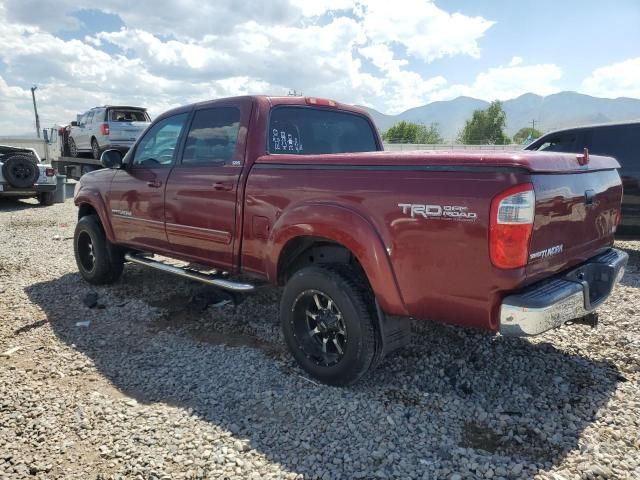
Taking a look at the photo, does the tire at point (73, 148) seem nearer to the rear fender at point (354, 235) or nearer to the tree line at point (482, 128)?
the rear fender at point (354, 235)

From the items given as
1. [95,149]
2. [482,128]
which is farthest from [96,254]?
[482,128]

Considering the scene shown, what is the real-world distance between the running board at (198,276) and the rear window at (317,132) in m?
1.10

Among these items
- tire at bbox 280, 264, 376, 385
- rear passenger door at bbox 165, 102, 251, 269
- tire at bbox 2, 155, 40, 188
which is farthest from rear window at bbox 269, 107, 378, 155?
tire at bbox 2, 155, 40, 188

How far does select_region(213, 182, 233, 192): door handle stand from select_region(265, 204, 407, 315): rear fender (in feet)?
2.20

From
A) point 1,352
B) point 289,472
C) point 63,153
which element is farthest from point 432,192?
point 63,153

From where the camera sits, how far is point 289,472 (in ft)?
8.02

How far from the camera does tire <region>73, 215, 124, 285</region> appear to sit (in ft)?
18.1

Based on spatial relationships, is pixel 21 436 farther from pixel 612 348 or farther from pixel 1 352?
pixel 612 348

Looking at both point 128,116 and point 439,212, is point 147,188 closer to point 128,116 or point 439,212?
point 439,212

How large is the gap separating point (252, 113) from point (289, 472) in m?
2.58

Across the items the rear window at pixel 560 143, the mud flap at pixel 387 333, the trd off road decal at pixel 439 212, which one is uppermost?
the rear window at pixel 560 143

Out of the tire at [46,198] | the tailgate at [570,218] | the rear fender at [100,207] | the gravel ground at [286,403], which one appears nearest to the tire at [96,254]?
the rear fender at [100,207]

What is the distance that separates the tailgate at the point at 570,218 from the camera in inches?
98.5

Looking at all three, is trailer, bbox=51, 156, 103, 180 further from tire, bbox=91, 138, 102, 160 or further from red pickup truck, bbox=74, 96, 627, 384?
red pickup truck, bbox=74, 96, 627, 384
